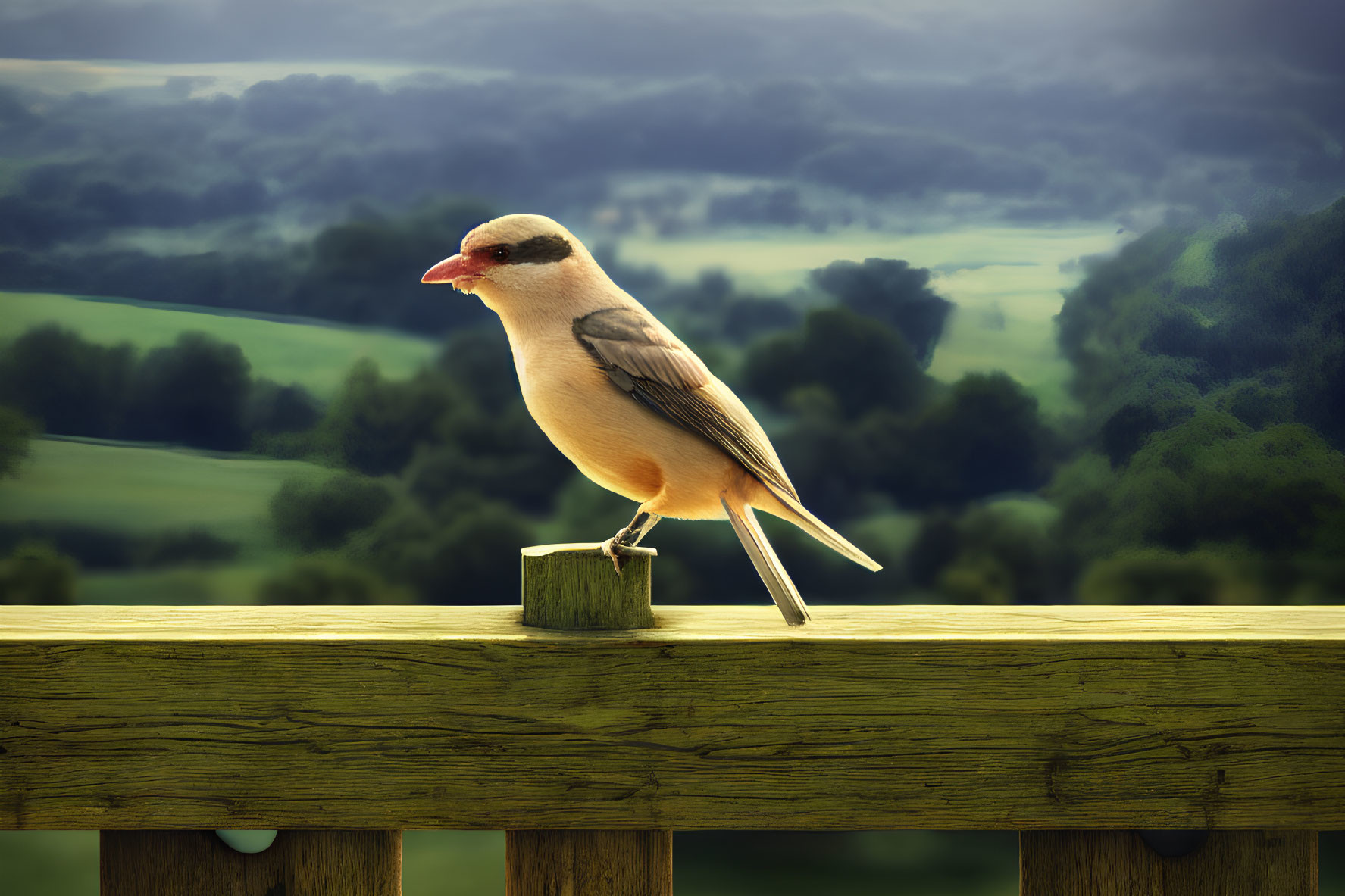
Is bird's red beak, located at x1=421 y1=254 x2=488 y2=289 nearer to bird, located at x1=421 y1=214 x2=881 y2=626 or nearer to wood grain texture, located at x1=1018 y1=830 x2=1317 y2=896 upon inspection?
bird, located at x1=421 y1=214 x2=881 y2=626

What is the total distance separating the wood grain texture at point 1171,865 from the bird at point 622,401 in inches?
18.9

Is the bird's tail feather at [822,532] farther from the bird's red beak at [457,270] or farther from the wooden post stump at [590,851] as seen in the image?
the bird's red beak at [457,270]

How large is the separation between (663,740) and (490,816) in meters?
0.26

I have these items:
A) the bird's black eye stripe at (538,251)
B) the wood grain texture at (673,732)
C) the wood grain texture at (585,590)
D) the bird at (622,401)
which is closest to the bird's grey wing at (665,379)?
the bird at (622,401)

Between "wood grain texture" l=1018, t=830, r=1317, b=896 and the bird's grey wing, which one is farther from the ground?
the bird's grey wing

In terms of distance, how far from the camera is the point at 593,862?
1.29 metres

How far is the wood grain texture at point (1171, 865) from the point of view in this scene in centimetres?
128

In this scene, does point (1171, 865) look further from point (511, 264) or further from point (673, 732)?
point (511, 264)

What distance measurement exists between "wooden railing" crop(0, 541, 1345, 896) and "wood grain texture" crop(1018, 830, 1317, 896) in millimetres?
14

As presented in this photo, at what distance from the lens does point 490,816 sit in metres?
1.25

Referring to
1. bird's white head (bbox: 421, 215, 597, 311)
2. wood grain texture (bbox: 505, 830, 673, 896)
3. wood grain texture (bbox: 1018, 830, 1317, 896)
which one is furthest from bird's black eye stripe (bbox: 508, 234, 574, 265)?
wood grain texture (bbox: 1018, 830, 1317, 896)

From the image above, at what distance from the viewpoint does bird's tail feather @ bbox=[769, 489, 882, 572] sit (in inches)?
57.7

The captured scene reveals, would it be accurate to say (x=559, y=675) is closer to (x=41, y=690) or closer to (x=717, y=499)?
(x=717, y=499)

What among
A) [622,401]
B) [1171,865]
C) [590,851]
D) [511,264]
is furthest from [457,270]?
[1171,865]
